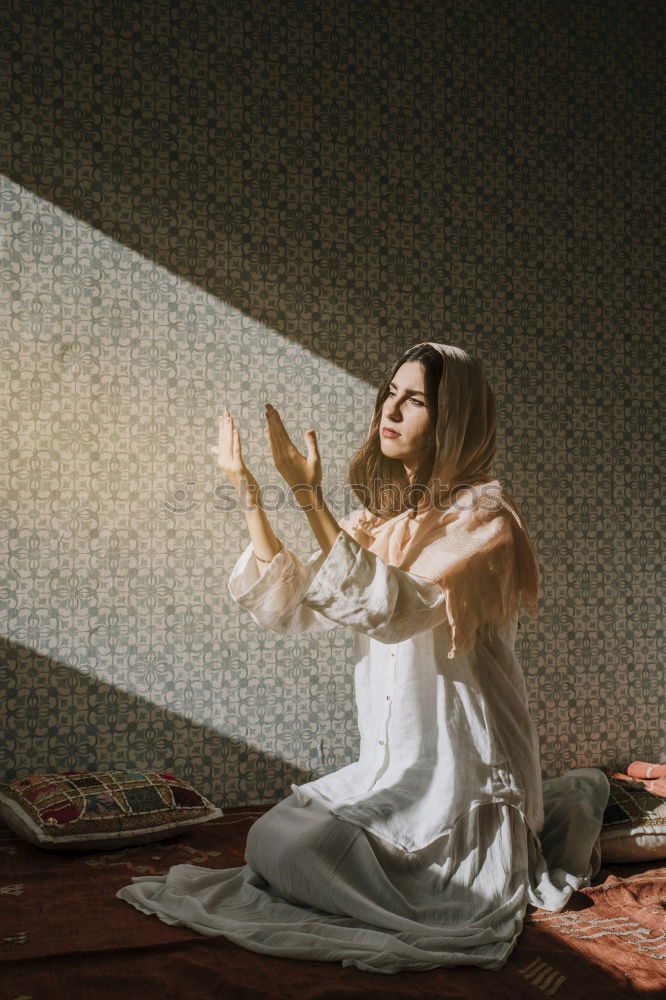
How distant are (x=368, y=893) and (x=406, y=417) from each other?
125 centimetres

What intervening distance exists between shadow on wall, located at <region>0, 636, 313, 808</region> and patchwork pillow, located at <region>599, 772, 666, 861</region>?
137cm

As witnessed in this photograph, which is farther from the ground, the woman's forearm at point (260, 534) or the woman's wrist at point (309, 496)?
the woman's wrist at point (309, 496)

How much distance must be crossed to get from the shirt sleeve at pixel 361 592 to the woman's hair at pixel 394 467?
0.49 meters

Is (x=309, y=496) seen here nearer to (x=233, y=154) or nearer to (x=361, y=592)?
(x=361, y=592)

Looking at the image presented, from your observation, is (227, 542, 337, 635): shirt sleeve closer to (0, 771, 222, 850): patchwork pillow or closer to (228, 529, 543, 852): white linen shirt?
(228, 529, 543, 852): white linen shirt

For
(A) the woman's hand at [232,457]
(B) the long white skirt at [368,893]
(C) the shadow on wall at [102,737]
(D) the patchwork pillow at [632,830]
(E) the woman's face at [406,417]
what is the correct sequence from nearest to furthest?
1. (B) the long white skirt at [368,893]
2. (A) the woman's hand at [232,457]
3. (E) the woman's face at [406,417]
4. (D) the patchwork pillow at [632,830]
5. (C) the shadow on wall at [102,737]

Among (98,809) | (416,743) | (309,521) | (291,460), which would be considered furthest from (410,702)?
(98,809)

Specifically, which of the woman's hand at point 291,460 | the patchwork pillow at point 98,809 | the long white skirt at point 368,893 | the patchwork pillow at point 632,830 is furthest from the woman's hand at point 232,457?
the patchwork pillow at point 632,830

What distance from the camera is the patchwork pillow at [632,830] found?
2.78 m

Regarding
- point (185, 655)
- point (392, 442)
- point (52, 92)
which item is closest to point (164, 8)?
point (52, 92)

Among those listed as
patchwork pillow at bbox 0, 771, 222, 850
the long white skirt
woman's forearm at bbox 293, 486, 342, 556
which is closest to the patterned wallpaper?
patchwork pillow at bbox 0, 771, 222, 850

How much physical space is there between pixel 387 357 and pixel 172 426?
95 cm

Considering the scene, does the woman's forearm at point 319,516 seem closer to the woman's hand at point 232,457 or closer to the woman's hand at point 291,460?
the woman's hand at point 291,460

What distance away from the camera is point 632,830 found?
9.20 ft
